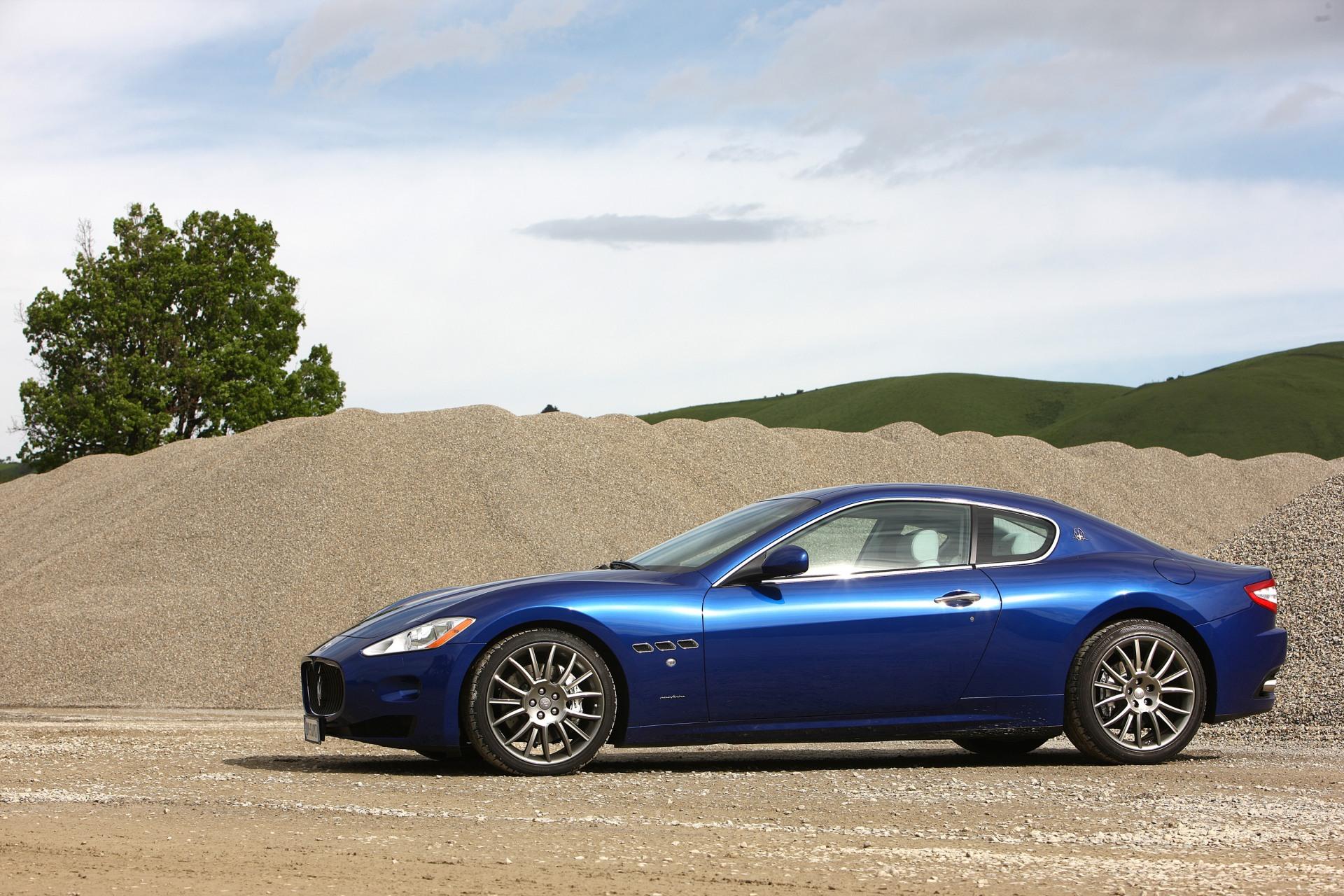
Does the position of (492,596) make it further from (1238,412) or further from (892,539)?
(1238,412)

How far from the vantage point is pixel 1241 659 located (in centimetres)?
733

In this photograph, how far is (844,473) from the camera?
2916cm

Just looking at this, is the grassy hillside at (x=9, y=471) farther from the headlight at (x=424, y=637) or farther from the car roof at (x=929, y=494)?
the car roof at (x=929, y=494)

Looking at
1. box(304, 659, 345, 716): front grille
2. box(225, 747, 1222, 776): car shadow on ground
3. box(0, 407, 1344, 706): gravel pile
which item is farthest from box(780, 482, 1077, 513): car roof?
box(0, 407, 1344, 706): gravel pile

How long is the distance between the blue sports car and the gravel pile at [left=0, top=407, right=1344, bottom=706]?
11695 mm

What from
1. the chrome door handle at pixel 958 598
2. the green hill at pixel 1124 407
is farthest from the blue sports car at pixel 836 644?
the green hill at pixel 1124 407

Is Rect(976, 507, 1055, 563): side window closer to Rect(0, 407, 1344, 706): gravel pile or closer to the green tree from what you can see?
Rect(0, 407, 1344, 706): gravel pile

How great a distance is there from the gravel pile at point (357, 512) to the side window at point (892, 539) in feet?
39.7

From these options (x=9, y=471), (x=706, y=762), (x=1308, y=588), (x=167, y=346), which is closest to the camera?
(x=706, y=762)

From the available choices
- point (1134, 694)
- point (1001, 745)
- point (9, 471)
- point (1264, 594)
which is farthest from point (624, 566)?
point (9, 471)

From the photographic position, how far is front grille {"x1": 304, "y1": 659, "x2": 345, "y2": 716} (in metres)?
6.61

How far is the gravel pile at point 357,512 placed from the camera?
19.0 meters

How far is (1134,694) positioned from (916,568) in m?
1.38

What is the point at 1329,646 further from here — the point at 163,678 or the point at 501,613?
the point at 163,678
